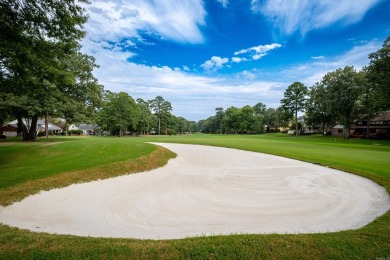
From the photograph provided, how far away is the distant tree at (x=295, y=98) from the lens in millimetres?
62500

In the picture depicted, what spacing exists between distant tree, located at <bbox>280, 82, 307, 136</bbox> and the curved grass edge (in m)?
58.3

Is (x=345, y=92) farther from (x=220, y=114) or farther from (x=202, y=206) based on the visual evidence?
(x=220, y=114)

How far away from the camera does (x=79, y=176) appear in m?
→ 10.4

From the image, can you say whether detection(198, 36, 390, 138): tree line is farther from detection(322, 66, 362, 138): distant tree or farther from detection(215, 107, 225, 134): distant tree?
detection(215, 107, 225, 134): distant tree

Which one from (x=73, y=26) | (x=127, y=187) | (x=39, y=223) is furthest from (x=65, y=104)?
(x=39, y=223)

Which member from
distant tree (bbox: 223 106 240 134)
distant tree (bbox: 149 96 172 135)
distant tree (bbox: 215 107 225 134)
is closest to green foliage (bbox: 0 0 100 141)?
distant tree (bbox: 149 96 172 135)

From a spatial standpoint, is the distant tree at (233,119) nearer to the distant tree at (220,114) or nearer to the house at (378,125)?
the distant tree at (220,114)

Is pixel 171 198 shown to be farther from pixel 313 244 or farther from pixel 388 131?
pixel 388 131

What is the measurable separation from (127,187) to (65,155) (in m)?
8.37

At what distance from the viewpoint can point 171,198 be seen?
26.6 ft

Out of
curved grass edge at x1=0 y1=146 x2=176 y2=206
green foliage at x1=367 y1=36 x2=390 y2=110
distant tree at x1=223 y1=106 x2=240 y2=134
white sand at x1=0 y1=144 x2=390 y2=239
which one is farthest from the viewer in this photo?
distant tree at x1=223 y1=106 x2=240 y2=134

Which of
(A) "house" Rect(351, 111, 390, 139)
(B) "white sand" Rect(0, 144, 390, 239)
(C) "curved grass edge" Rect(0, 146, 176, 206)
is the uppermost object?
(A) "house" Rect(351, 111, 390, 139)

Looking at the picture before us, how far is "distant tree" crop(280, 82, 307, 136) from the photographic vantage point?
62500 mm

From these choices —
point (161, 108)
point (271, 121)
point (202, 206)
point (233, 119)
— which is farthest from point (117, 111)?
point (271, 121)
